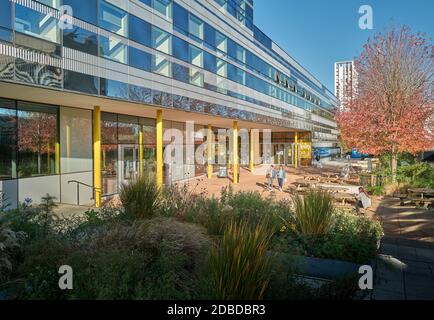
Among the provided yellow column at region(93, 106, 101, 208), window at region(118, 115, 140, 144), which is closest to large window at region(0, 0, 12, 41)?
yellow column at region(93, 106, 101, 208)

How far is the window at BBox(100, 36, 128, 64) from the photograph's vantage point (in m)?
12.6

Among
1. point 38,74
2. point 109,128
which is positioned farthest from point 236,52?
point 38,74

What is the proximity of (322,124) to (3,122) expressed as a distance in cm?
4693

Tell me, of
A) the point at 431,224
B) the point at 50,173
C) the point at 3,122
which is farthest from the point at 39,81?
the point at 431,224

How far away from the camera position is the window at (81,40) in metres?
10.9

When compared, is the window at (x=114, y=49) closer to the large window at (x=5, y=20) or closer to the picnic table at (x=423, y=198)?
the large window at (x=5, y=20)

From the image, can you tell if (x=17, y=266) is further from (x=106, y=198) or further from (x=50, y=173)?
(x=106, y=198)

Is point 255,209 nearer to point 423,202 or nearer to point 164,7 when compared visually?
point 423,202

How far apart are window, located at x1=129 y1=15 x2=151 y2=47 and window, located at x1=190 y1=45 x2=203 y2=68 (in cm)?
397

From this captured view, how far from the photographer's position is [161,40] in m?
16.3

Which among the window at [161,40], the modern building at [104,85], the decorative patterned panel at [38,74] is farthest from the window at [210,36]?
the decorative patterned panel at [38,74]

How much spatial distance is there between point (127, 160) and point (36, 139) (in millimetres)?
5764

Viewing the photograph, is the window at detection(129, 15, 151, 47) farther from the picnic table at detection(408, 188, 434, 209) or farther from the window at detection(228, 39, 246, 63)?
the picnic table at detection(408, 188, 434, 209)

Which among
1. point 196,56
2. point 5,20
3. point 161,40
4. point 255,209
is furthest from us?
point 196,56
